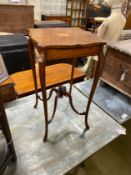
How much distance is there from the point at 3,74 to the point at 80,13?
3.93 meters

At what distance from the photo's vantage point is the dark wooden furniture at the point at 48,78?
4.71 ft

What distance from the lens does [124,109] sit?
1309 mm

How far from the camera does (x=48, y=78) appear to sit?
1.61 m

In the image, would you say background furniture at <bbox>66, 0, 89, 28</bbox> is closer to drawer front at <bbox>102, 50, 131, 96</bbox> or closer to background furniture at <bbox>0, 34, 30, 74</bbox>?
background furniture at <bbox>0, 34, 30, 74</bbox>

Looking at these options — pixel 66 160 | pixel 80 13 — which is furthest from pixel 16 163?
pixel 80 13

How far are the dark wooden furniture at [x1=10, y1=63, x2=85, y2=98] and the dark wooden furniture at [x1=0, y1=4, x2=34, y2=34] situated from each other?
68.4 inches

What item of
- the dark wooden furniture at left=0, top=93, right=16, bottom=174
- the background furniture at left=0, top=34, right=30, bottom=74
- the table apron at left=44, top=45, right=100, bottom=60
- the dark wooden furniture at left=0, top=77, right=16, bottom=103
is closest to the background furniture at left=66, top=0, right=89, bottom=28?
the background furniture at left=0, top=34, right=30, bottom=74

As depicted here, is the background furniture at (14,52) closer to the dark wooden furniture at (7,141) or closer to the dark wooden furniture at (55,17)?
the dark wooden furniture at (7,141)

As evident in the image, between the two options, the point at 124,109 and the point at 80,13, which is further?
the point at 80,13

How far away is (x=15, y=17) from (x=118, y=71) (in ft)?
7.98

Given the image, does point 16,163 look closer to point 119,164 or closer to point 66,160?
point 66,160

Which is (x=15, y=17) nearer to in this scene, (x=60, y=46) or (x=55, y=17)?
(x=55, y=17)

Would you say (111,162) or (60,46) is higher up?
(60,46)

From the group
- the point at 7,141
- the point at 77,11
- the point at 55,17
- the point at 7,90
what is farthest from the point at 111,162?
the point at 77,11
